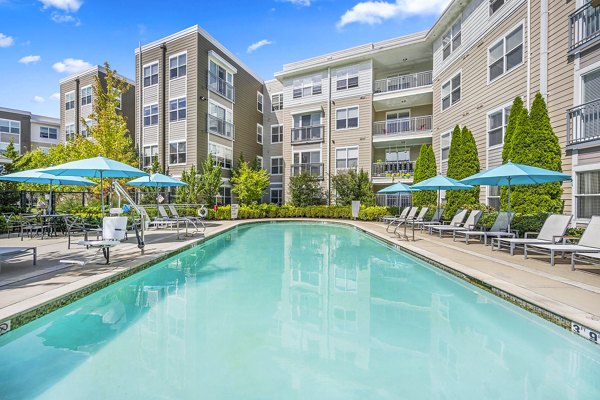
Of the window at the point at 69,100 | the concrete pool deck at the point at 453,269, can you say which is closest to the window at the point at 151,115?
the window at the point at 69,100

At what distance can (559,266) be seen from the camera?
661 cm

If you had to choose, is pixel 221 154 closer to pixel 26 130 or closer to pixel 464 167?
pixel 464 167

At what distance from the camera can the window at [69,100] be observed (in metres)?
27.0

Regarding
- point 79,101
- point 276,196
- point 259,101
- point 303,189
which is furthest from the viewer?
point 259,101

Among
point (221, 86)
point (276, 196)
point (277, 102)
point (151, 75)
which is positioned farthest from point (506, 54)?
point (151, 75)

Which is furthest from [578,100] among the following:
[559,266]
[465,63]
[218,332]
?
[218,332]

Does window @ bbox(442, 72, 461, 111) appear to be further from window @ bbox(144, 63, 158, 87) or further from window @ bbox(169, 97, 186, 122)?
window @ bbox(144, 63, 158, 87)

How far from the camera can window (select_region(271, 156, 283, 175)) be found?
92.0 feet

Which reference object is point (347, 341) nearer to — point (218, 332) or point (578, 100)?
point (218, 332)

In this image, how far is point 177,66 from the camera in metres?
21.7

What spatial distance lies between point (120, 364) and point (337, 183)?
18.7 metres

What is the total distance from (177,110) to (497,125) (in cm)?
1925

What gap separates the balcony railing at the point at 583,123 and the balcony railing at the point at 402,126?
10.9 meters

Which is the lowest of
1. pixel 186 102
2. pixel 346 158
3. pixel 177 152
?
pixel 346 158
